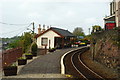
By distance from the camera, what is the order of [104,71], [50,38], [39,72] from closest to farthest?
[39,72]
[104,71]
[50,38]

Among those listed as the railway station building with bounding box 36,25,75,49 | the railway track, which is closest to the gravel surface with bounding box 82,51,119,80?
the railway track

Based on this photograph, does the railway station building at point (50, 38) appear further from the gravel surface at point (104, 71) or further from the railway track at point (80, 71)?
the gravel surface at point (104, 71)

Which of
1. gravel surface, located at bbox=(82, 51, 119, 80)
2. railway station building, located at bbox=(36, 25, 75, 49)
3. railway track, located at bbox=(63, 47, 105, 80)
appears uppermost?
railway station building, located at bbox=(36, 25, 75, 49)

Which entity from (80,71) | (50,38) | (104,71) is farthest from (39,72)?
(50,38)

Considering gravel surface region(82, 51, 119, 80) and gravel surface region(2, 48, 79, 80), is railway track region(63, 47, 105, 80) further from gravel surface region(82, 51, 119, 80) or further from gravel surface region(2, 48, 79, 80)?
gravel surface region(2, 48, 79, 80)

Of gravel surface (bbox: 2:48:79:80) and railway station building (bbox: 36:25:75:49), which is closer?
gravel surface (bbox: 2:48:79:80)

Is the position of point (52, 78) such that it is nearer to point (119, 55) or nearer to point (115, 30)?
point (119, 55)

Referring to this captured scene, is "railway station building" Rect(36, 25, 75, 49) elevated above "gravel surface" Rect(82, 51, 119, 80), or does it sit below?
above

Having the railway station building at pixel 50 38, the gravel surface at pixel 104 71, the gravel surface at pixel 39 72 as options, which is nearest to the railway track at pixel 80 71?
the gravel surface at pixel 104 71

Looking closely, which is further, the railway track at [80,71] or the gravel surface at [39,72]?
the railway track at [80,71]

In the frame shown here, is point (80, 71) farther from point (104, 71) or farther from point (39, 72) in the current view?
point (39, 72)

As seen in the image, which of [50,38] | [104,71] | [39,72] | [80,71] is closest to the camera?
[39,72]

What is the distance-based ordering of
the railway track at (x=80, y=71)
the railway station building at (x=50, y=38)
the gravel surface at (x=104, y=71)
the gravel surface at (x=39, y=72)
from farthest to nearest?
the railway station building at (x=50, y=38) < the gravel surface at (x=104, y=71) < the railway track at (x=80, y=71) < the gravel surface at (x=39, y=72)

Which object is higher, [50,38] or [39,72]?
[50,38]
